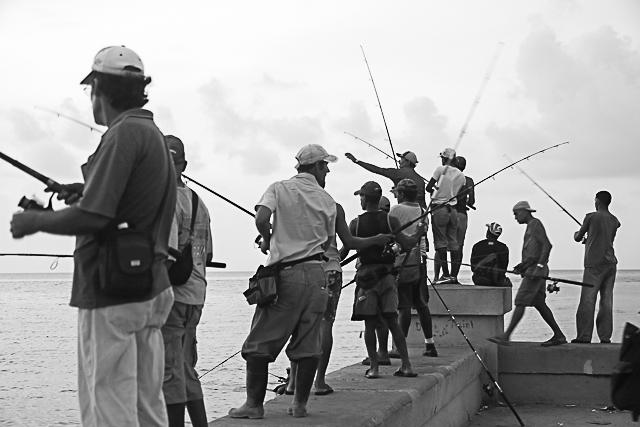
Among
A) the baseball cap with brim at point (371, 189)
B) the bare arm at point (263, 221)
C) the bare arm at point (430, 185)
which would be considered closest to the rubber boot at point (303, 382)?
the bare arm at point (263, 221)

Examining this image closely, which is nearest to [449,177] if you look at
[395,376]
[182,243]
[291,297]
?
[395,376]

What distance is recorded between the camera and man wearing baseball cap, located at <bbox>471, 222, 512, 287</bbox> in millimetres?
10836

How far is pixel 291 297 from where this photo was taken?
5.19m

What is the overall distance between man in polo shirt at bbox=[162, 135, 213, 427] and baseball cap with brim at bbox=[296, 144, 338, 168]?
957 mm

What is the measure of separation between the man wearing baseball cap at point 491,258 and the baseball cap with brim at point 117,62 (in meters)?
7.94

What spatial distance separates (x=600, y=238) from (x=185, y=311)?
6.32 metres

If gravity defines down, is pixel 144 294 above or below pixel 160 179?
below

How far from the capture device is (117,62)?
329 cm

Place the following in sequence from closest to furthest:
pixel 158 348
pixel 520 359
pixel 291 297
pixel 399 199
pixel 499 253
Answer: pixel 158 348, pixel 291 297, pixel 399 199, pixel 520 359, pixel 499 253

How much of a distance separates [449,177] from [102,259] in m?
7.44

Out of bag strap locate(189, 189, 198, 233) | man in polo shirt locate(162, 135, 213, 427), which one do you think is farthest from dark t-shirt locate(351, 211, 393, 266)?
bag strap locate(189, 189, 198, 233)

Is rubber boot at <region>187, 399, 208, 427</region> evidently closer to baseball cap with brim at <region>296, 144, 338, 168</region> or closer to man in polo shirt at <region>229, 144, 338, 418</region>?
man in polo shirt at <region>229, 144, 338, 418</region>

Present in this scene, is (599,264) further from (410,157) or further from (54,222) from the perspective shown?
(54,222)

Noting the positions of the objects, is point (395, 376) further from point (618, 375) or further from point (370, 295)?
point (618, 375)
